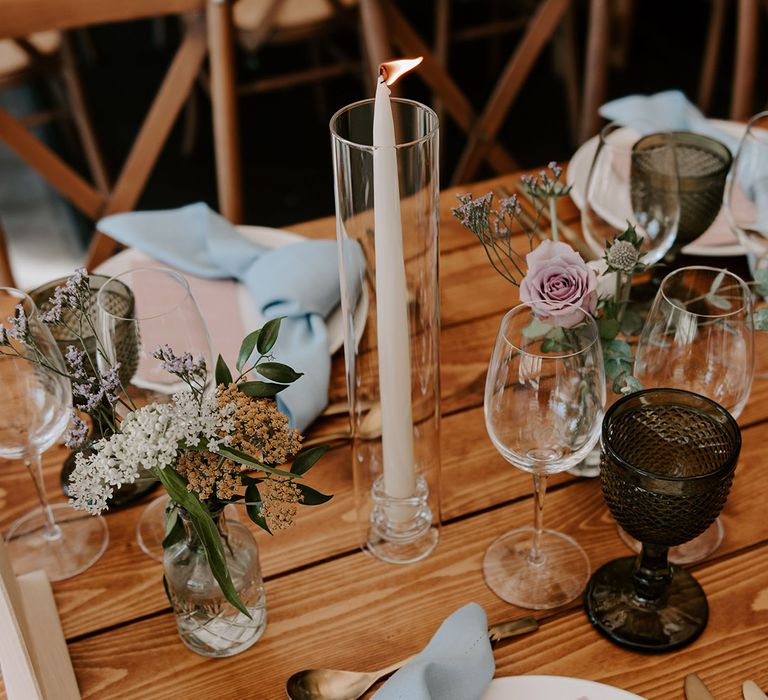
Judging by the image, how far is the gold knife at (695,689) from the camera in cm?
69

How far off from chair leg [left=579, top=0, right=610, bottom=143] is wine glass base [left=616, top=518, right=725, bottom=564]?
0.98 m

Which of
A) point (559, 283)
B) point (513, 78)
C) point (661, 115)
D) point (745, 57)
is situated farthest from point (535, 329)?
point (745, 57)

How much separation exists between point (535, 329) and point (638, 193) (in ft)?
1.11

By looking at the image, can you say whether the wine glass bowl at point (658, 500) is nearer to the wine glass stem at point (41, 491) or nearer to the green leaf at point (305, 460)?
the green leaf at point (305, 460)

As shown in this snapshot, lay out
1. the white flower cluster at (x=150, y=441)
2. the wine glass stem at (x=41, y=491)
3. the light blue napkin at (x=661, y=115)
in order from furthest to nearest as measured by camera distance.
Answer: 1. the light blue napkin at (x=661, y=115)
2. the wine glass stem at (x=41, y=491)
3. the white flower cluster at (x=150, y=441)

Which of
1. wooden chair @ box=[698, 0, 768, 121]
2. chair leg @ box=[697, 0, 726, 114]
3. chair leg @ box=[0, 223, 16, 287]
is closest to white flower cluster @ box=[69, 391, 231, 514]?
chair leg @ box=[0, 223, 16, 287]

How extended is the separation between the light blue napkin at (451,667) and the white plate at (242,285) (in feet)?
1.04

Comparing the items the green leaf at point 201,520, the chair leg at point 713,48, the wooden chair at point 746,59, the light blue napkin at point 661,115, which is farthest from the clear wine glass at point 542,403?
the chair leg at point 713,48

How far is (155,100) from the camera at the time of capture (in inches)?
56.2

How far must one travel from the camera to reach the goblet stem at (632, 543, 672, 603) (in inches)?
29.4

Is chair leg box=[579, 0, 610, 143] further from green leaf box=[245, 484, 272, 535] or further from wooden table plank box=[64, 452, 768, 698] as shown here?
green leaf box=[245, 484, 272, 535]

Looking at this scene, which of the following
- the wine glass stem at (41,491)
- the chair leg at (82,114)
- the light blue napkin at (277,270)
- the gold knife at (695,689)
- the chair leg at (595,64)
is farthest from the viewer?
the chair leg at (82,114)

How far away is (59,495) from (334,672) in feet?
1.11

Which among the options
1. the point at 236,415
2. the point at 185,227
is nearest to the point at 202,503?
the point at 236,415
